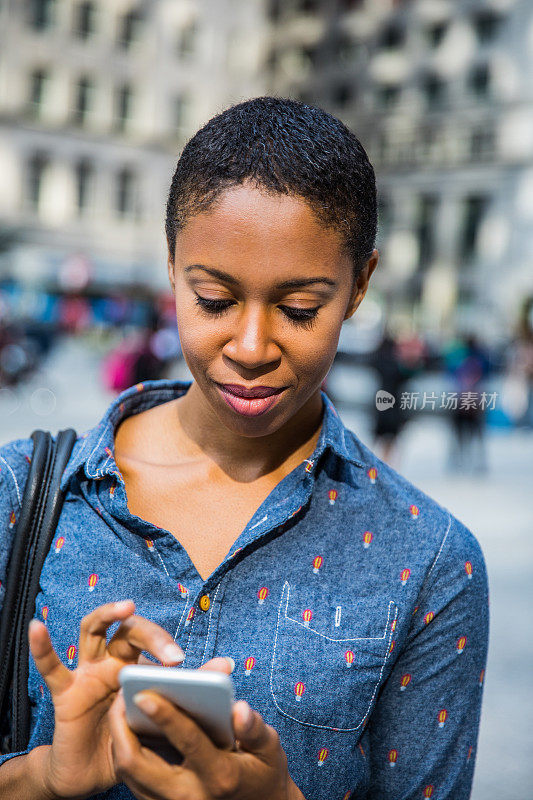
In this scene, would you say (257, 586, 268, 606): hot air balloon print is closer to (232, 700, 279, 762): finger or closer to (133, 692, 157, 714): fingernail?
(232, 700, 279, 762): finger

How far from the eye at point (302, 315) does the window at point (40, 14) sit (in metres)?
38.0

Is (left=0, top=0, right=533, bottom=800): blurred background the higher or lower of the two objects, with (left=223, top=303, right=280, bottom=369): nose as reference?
higher

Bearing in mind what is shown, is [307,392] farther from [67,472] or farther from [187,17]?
[187,17]

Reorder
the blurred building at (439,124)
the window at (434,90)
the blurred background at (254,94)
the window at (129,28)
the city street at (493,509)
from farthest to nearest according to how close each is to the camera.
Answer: the window at (434,90), the blurred building at (439,124), the window at (129,28), the blurred background at (254,94), the city street at (493,509)

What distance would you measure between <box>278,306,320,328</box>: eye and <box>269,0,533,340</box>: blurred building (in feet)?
122

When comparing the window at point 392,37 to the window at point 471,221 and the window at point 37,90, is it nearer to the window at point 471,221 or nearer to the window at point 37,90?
the window at point 471,221

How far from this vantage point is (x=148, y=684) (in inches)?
37.0

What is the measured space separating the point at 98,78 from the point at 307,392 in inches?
1527

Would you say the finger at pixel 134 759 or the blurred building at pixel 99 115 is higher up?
the blurred building at pixel 99 115

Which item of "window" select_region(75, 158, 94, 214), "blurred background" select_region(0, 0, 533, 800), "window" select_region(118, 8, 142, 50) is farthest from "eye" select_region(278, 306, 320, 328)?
"window" select_region(118, 8, 142, 50)

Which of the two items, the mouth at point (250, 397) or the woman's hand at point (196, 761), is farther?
the mouth at point (250, 397)

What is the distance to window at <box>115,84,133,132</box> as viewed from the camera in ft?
123

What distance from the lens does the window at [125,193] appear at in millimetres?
37406

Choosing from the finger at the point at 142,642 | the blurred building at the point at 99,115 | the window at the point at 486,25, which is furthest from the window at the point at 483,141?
the finger at the point at 142,642
